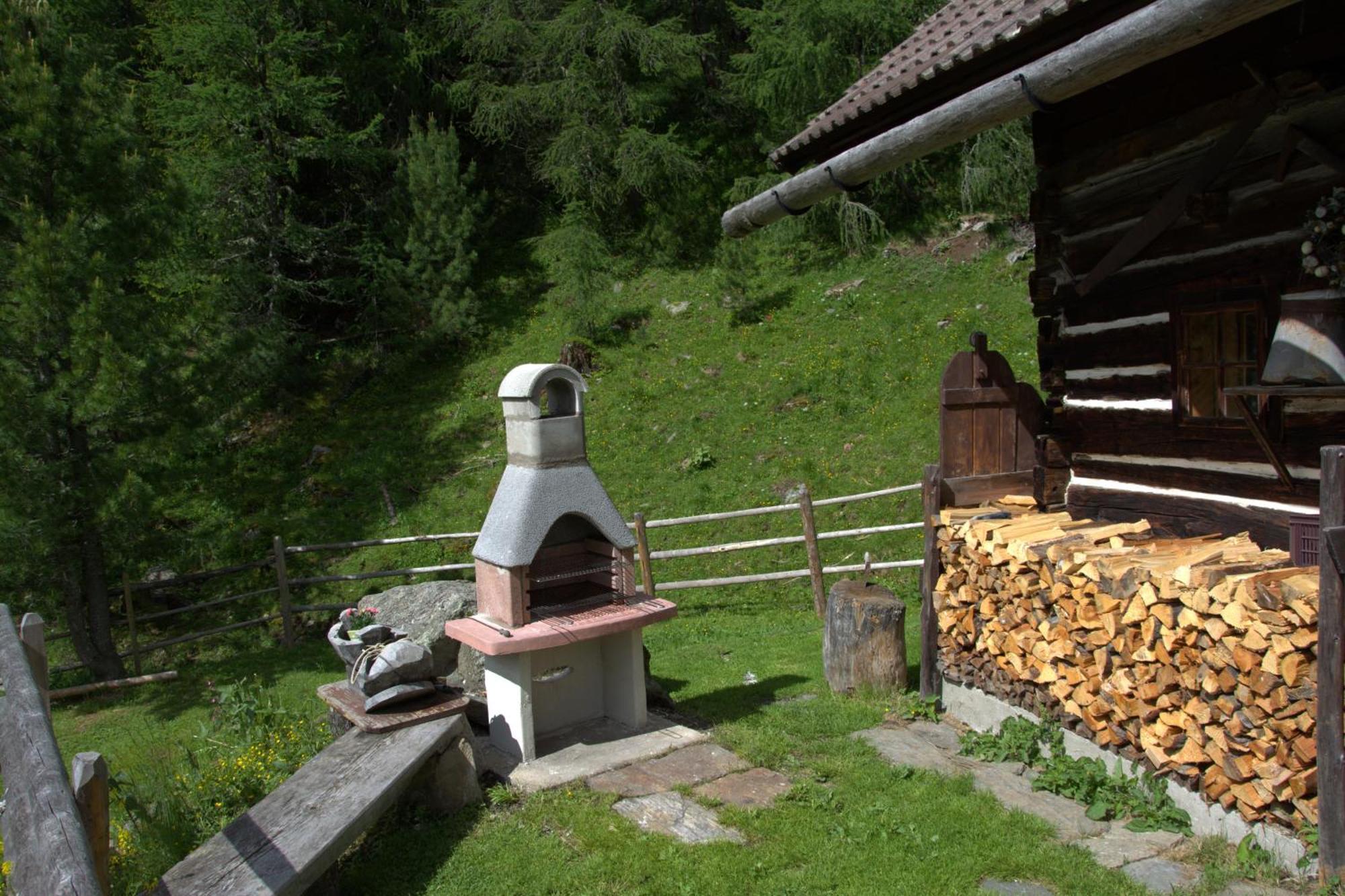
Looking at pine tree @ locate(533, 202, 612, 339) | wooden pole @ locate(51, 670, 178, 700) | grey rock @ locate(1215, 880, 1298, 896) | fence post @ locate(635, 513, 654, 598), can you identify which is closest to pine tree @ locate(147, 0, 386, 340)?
pine tree @ locate(533, 202, 612, 339)

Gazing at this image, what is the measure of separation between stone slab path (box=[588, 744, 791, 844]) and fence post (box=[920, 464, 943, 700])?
169cm

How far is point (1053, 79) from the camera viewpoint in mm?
4086

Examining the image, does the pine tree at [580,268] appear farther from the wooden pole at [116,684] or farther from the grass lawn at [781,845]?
the grass lawn at [781,845]

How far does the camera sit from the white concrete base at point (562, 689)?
580 cm

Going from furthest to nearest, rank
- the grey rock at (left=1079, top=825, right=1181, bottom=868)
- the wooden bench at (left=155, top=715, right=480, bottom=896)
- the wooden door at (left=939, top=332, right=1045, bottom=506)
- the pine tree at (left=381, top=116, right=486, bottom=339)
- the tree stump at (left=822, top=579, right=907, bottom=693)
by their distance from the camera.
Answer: the pine tree at (left=381, top=116, right=486, bottom=339) < the tree stump at (left=822, top=579, right=907, bottom=693) < the wooden door at (left=939, top=332, right=1045, bottom=506) < the grey rock at (left=1079, top=825, right=1181, bottom=868) < the wooden bench at (left=155, top=715, right=480, bottom=896)

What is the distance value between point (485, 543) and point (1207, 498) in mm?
4353

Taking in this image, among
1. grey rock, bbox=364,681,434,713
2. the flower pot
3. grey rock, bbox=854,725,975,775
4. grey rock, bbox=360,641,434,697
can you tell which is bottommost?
grey rock, bbox=854,725,975,775

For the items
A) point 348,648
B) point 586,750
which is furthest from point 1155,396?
point 348,648

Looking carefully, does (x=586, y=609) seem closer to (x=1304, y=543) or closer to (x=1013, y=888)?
(x=1013, y=888)

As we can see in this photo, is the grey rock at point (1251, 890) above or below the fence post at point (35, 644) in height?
below

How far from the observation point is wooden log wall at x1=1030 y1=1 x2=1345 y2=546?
479 cm

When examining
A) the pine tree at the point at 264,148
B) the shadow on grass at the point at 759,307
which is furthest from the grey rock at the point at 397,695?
the pine tree at the point at 264,148

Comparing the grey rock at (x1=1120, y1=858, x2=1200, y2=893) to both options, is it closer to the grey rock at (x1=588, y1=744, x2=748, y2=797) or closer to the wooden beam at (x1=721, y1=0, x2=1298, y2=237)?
the grey rock at (x1=588, y1=744, x2=748, y2=797)

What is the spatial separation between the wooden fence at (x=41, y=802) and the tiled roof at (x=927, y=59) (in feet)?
17.6
